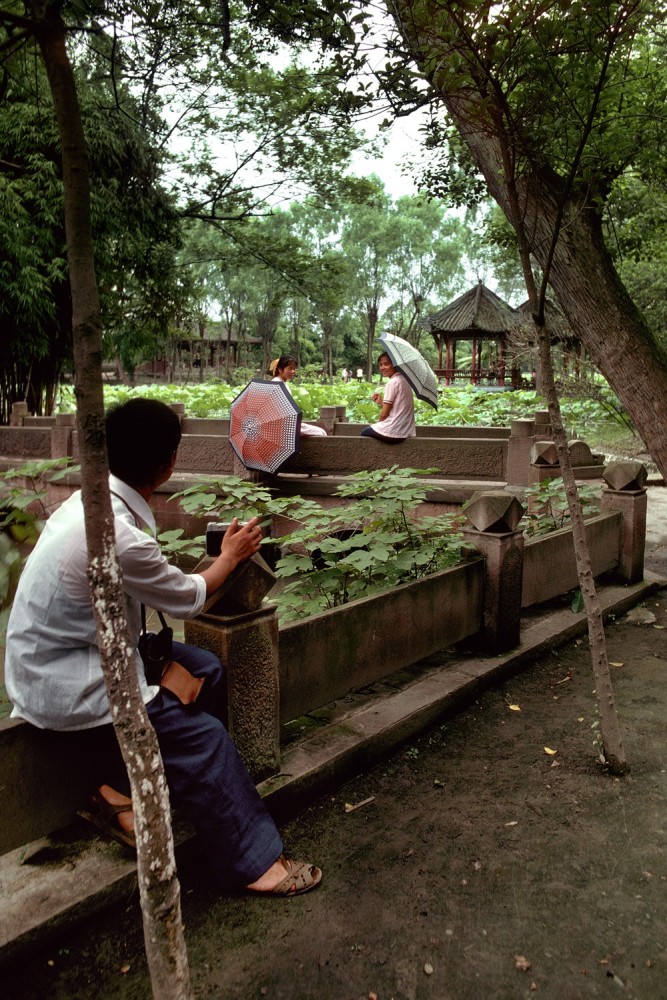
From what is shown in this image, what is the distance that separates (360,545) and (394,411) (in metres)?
3.87

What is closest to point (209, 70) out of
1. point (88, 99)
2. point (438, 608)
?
point (88, 99)

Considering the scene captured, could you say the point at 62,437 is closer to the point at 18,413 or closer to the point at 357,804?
the point at 18,413

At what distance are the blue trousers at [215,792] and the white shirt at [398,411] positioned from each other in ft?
17.9

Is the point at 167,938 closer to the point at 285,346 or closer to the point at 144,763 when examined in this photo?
the point at 144,763

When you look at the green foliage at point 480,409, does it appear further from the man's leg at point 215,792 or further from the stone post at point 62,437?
the man's leg at point 215,792

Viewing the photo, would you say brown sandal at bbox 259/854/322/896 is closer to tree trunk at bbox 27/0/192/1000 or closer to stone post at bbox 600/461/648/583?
tree trunk at bbox 27/0/192/1000

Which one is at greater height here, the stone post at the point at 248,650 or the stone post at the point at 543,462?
the stone post at the point at 543,462

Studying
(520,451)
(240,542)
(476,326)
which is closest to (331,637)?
(240,542)

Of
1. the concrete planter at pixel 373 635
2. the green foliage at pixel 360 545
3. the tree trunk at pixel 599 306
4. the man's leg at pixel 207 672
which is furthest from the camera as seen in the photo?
the tree trunk at pixel 599 306

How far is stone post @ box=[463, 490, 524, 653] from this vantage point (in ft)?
14.1

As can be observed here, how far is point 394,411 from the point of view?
7.78 m

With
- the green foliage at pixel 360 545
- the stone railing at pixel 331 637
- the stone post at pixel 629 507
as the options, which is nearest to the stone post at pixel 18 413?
the green foliage at pixel 360 545

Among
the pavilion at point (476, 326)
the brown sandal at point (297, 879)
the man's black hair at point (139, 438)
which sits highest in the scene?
the pavilion at point (476, 326)

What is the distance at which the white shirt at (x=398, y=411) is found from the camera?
770cm
